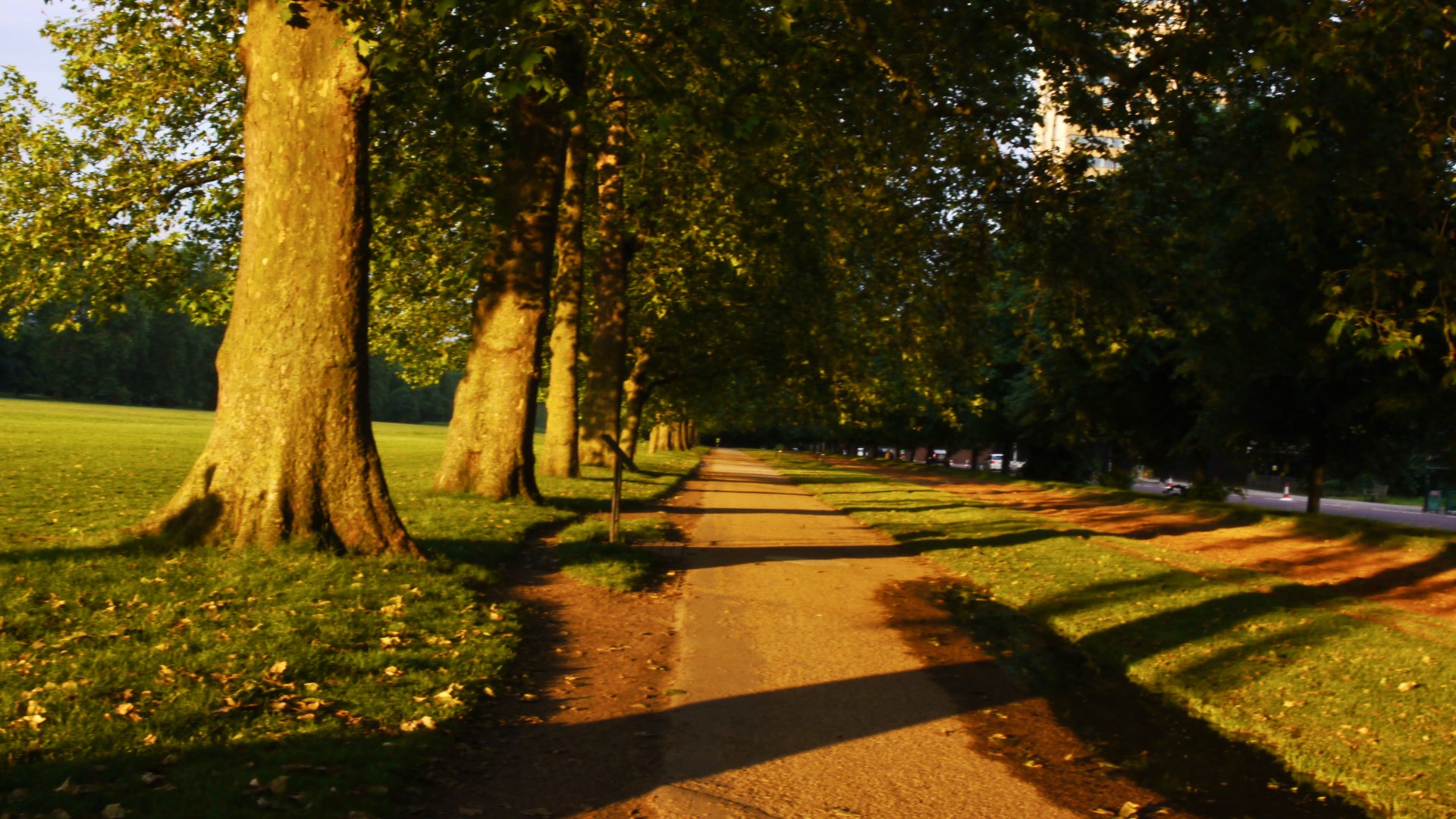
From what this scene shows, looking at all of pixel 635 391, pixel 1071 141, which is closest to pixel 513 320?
pixel 1071 141

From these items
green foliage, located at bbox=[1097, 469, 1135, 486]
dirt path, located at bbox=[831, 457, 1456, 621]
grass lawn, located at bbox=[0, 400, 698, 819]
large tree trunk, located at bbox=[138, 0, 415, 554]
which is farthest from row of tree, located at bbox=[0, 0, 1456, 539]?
green foliage, located at bbox=[1097, 469, 1135, 486]

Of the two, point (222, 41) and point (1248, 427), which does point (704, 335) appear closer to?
point (1248, 427)

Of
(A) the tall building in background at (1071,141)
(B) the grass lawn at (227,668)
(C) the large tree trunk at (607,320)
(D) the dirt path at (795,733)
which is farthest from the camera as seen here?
(C) the large tree trunk at (607,320)

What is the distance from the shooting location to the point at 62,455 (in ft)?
79.7

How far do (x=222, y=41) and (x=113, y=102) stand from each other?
1802 millimetres

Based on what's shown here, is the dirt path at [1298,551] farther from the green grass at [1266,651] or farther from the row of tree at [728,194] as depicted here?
the row of tree at [728,194]

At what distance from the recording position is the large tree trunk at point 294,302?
9383 mm

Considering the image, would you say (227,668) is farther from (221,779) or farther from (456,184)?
(456,184)

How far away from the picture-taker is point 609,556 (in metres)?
12.4

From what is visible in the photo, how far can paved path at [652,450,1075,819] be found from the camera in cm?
509

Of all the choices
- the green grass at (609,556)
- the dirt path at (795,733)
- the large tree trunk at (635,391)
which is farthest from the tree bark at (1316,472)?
the dirt path at (795,733)

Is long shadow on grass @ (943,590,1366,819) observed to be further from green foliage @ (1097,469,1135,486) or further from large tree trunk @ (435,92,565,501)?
green foliage @ (1097,469,1135,486)

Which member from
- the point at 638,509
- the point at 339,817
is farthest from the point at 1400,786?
the point at 638,509

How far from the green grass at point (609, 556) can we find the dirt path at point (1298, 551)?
8543 mm
